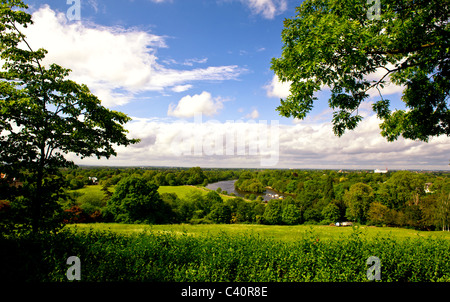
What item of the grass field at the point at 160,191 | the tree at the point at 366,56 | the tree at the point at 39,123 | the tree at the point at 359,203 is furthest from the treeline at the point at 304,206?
the tree at the point at 366,56

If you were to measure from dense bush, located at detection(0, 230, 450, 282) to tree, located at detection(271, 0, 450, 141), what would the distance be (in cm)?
372

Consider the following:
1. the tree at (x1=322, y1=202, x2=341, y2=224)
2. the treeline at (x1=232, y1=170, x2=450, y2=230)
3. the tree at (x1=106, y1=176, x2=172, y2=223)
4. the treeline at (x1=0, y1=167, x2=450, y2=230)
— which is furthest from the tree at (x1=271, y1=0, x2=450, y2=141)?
the tree at (x1=322, y1=202, x2=341, y2=224)

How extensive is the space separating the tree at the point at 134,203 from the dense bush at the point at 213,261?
85.6 ft

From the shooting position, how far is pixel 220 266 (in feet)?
16.6

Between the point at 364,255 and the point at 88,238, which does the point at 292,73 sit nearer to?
the point at 364,255

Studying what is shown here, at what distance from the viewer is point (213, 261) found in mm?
4973

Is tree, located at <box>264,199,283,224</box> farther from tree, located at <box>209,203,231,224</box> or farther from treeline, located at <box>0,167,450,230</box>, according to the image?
tree, located at <box>209,203,231,224</box>

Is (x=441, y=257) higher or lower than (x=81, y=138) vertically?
lower

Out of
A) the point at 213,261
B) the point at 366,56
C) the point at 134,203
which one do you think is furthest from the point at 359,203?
the point at 213,261

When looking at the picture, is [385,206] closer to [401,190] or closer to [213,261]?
[401,190]

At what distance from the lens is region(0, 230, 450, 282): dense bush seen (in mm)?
4598

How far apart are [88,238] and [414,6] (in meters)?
11.1

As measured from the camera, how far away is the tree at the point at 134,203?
30047 mm

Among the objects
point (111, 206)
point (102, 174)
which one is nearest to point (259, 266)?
point (111, 206)
